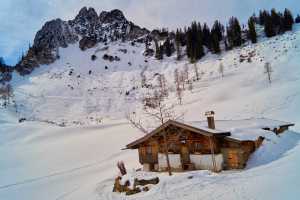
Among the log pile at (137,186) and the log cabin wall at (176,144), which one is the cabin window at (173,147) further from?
the log pile at (137,186)

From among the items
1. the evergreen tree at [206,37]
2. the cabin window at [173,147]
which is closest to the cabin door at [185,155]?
the cabin window at [173,147]

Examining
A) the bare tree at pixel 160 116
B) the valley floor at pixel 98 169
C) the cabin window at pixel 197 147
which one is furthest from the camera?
the cabin window at pixel 197 147

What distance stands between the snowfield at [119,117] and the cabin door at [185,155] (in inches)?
98.8

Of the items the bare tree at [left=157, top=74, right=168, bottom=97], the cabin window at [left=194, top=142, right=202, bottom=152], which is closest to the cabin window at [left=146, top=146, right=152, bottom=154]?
the cabin window at [left=194, top=142, right=202, bottom=152]

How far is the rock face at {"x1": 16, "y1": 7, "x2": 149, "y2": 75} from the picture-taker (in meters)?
112

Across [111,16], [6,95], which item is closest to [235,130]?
[6,95]

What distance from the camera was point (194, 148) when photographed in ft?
72.5

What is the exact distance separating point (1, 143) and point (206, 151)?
3584 cm

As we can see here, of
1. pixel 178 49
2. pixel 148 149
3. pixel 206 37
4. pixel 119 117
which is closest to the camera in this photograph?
pixel 148 149

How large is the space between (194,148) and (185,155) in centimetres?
105

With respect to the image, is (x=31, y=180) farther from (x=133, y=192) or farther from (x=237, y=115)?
(x=237, y=115)

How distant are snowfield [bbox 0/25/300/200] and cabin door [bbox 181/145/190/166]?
2.51 metres

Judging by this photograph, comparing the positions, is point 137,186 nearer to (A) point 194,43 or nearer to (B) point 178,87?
(B) point 178,87

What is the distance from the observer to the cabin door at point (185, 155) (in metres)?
22.4
